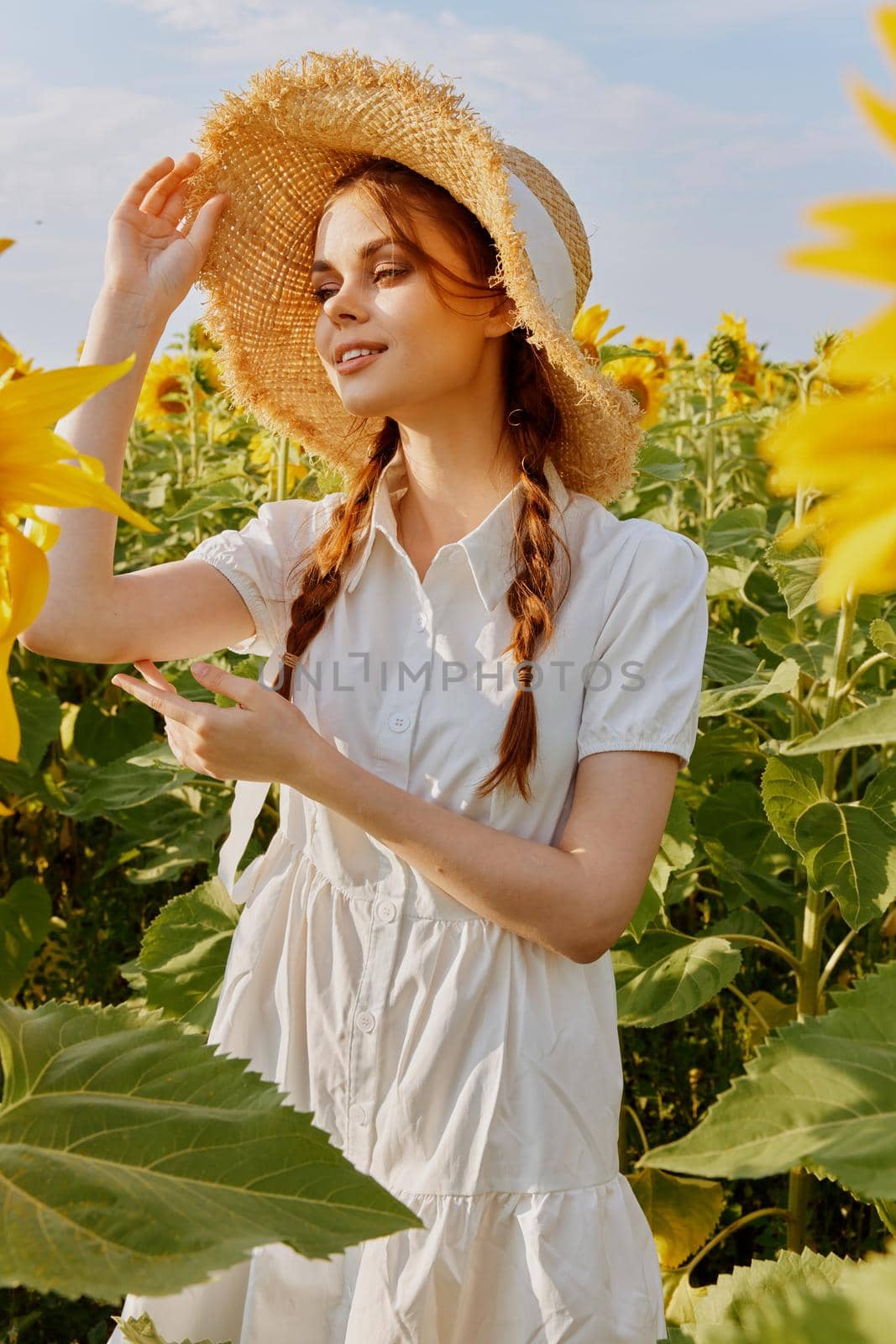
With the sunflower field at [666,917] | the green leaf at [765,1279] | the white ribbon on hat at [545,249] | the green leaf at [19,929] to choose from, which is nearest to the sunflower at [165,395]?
the sunflower field at [666,917]

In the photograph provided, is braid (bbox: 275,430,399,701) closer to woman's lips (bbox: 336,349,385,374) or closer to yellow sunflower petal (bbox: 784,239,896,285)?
woman's lips (bbox: 336,349,385,374)

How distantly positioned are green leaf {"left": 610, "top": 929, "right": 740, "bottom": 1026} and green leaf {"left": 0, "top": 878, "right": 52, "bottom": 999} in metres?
0.99

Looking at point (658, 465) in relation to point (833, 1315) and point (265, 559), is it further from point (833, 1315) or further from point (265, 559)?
point (833, 1315)

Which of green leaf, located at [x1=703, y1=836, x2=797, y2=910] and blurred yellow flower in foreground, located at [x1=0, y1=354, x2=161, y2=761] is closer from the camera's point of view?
blurred yellow flower in foreground, located at [x1=0, y1=354, x2=161, y2=761]

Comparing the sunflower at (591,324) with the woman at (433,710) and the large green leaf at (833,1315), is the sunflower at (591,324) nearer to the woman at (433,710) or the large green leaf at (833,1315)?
the woman at (433,710)

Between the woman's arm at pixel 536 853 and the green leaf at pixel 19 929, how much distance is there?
1.27m

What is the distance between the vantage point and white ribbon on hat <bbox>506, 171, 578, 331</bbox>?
133 centimetres

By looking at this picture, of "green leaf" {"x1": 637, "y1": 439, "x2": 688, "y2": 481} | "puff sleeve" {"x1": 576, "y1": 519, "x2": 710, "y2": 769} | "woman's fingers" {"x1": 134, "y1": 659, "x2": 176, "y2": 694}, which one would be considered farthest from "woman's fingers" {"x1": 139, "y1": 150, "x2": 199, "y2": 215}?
"green leaf" {"x1": 637, "y1": 439, "x2": 688, "y2": 481}

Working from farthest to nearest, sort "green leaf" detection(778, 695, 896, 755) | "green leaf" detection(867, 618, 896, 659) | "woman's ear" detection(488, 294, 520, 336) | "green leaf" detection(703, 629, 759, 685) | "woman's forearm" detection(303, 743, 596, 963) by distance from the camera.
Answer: "green leaf" detection(703, 629, 759, 685)
"green leaf" detection(867, 618, 896, 659)
"green leaf" detection(778, 695, 896, 755)
"woman's ear" detection(488, 294, 520, 336)
"woman's forearm" detection(303, 743, 596, 963)

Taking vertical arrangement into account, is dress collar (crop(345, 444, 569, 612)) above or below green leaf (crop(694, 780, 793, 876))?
above

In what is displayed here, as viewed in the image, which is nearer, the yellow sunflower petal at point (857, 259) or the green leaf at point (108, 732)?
the yellow sunflower petal at point (857, 259)

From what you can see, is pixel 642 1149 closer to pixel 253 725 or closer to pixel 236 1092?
pixel 253 725

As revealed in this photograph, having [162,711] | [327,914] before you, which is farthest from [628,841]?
[162,711]

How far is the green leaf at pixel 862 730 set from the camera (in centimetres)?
164
